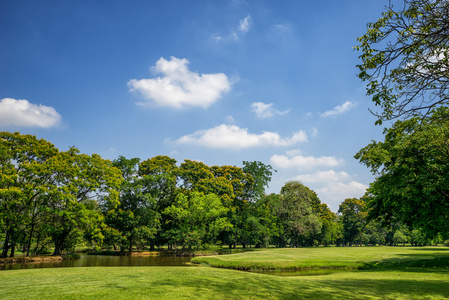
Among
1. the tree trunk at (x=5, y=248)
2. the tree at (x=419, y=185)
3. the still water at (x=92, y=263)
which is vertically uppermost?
the tree at (x=419, y=185)

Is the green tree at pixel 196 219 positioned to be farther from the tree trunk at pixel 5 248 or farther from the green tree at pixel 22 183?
the tree trunk at pixel 5 248

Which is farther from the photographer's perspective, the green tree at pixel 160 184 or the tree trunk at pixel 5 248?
the green tree at pixel 160 184

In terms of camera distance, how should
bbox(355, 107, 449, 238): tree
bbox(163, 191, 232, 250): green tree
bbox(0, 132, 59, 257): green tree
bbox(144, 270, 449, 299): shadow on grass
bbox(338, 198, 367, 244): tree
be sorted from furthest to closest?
1. bbox(338, 198, 367, 244): tree
2. bbox(163, 191, 232, 250): green tree
3. bbox(0, 132, 59, 257): green tree
4. bbox(355, 107, 449, 238): tree
5. bbox(144, 270, 449, 299): shadow on grass

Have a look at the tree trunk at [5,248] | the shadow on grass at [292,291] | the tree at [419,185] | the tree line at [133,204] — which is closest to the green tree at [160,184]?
the tree line at [133,204]

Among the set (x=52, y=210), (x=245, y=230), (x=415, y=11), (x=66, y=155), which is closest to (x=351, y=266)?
(x=415, y=11)

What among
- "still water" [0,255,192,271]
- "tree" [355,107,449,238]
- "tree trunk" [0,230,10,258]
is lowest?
"still water" [0,255,192,271]

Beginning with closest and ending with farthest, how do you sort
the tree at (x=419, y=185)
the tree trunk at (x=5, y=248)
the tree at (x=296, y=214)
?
1. the tree at (x=419, y=185)
2. the tree trunk at (x=5, y=248)
3. the tree at (x=296, y=214)

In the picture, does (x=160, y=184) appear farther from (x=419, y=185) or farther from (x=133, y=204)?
(x=419, y=185)

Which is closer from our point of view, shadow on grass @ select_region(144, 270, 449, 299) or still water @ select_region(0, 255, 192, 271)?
shadow on grass @ select_region(144, 270, 449, 299)

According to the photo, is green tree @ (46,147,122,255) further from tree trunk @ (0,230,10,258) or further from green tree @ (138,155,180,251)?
green tree @ (138,155,180,251)

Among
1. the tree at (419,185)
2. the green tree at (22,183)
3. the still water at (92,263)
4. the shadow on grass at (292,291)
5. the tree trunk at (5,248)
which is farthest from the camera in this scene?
the tree trunk at (5,248)

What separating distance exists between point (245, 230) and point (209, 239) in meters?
11.5

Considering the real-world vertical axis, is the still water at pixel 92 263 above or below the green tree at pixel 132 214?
below

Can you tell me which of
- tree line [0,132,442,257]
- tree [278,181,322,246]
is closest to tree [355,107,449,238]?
tree line [0,132,442,257]
